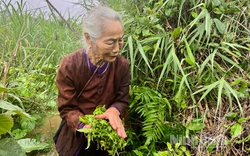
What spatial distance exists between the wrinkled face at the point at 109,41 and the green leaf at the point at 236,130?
3.05 ft

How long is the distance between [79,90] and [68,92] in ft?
0.31

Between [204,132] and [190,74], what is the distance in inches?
18.9

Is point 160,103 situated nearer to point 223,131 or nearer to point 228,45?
point 223,131

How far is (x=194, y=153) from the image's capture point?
6.32 feet

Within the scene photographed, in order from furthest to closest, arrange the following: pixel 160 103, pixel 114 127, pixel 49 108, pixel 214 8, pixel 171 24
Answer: pixel 49 108 → pixel 171 24 → pixel 214 8 → pixel 160 103 → pixel 114 127

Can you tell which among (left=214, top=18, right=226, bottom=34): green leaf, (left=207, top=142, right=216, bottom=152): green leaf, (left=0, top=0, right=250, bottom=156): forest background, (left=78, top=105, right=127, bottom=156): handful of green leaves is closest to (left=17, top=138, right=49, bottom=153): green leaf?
(left=0, top=0, right=250, bottom=156): forest background

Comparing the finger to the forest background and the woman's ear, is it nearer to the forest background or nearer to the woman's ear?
the forest background

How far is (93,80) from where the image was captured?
1901 millimetres

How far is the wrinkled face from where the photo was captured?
1635mm

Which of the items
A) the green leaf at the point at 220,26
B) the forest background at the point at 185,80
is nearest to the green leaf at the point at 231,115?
the forest background at the point at 185,80

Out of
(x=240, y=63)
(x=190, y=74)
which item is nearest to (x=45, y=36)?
(x=190, y=74)

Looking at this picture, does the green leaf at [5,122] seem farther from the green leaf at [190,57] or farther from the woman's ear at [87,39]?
the green leaf at [190,57]

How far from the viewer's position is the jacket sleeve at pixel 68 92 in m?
1.83

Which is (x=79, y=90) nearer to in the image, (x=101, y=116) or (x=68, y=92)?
(x=68, y=92)
